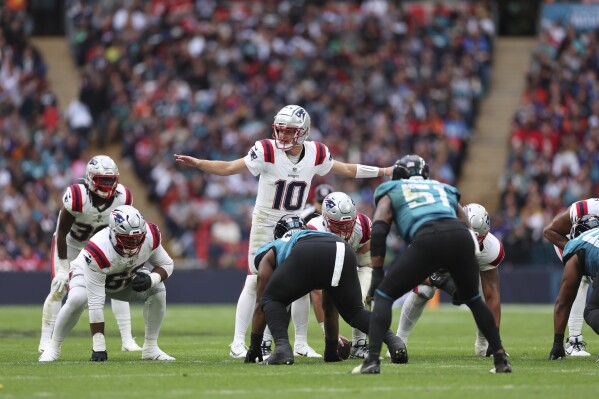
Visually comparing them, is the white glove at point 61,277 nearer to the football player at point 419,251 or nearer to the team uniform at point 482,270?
the team uniform at point 482,270

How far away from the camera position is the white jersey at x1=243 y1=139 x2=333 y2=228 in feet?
40.6

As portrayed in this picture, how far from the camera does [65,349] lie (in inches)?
535

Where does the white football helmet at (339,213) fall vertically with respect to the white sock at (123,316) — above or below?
above

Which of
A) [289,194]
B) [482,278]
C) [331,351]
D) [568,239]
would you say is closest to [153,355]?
[331,351]

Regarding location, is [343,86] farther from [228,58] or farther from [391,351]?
[391,351]

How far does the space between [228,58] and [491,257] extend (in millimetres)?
16234

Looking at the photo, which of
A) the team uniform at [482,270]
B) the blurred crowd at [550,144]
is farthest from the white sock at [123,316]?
the blurred crowd at [550,144]

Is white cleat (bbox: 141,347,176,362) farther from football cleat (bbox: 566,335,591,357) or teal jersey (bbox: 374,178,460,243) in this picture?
football cleat (bbox: 566,335,591,357)

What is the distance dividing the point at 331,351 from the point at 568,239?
3.01 m

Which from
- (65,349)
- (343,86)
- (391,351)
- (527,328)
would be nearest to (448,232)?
(391,351)

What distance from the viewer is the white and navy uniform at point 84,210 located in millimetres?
12883

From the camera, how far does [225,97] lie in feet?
89.2

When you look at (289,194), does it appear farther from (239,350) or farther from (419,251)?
(419,251)

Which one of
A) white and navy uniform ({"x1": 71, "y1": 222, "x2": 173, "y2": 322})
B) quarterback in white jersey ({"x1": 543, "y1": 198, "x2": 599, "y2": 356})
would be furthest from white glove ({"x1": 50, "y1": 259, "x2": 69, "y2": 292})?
quarterback in white jersey ({"x1": 543, "y1": 198, "x2": 599, "y2": 356})
